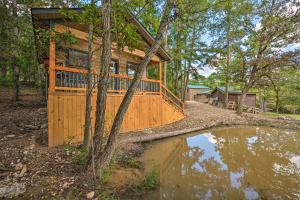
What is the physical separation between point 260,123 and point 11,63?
1615 centimetres

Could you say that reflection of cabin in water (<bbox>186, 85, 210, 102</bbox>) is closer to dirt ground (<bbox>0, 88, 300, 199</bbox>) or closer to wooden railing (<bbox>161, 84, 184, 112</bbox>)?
wooden railing (<bbox>161, 84, 184, 112</bbox>)

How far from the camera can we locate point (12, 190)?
324 centimetres

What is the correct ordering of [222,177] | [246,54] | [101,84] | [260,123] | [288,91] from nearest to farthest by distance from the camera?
1. [101,84]
2. [222,177]
3. [260,123]
4. [246,54]
5. [288,91]

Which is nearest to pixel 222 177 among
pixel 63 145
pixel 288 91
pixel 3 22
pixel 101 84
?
pixel 101 84

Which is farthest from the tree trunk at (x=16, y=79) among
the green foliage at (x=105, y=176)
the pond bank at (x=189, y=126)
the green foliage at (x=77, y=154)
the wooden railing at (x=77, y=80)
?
the green foliage at (x=105, y=176)

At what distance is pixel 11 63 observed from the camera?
973 cm

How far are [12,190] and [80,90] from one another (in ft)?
11.7

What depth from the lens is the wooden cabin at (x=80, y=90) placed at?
5.43 metres

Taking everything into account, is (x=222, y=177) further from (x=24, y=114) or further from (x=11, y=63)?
(x=11, y=63)

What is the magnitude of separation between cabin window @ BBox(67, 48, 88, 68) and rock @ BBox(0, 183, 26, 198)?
5.37 m

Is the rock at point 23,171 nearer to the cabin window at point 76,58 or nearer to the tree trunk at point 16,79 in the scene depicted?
the cabin window at point 76,58

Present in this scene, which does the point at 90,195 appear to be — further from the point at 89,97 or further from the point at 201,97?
the point at 201,97

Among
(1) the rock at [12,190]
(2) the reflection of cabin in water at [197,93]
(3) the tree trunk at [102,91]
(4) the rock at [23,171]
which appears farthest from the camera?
(2) the reflection of cabin in water at [197,93]

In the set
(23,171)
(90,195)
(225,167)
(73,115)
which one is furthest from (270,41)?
(23,171)
